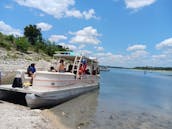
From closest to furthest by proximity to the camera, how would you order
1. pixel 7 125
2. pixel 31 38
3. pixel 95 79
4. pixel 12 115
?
pixel 7 125
pixel 12 115
pixel 95 79
pixel 31 38

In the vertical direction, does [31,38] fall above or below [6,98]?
above

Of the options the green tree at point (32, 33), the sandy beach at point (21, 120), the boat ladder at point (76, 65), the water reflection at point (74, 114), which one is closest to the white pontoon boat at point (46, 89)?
the boat ladder at point (76, 65)

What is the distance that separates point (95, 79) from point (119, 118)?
11363 millimetres

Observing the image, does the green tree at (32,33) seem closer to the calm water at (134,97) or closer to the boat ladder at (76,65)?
the calm water at (134,97)

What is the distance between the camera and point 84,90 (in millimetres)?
20766

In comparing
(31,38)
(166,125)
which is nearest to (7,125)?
(166,125)

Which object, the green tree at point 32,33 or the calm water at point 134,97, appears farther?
the green tree at point 32,33

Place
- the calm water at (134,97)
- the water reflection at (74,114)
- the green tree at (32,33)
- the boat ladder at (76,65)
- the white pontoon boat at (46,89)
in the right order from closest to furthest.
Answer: the water reflection at (74,114), the white pontoon boat at (46,89), the boat ladder at (76,65), the calm water at (134,97), the green tree at (32,33)

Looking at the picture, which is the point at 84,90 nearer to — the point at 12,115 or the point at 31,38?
the point at 12,115

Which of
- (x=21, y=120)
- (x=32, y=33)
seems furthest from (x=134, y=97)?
(x=32, y=33)

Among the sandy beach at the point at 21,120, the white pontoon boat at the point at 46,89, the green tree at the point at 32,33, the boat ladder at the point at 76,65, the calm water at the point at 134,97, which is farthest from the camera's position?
the green tree at the point at 32,33

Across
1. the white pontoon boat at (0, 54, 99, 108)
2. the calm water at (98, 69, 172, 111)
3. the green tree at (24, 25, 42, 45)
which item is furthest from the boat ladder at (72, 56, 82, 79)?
the green tree at (24, 25, 42, 45)

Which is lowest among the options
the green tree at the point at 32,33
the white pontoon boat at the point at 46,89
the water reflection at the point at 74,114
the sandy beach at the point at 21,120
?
the water reflection at the point at 74,114

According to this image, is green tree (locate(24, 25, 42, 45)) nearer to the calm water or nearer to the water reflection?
the calm water
